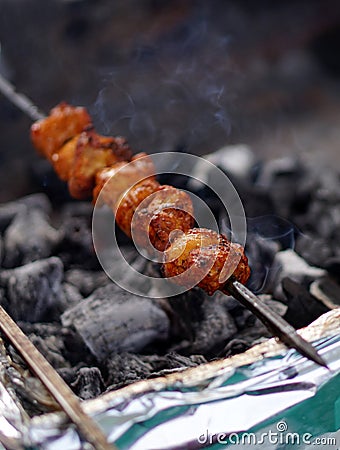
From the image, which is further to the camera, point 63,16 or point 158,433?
point 63,16

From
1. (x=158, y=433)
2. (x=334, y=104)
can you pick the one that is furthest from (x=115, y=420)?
(x=334, y=104)

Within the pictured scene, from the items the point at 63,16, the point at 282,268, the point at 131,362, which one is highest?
the point at 63,16

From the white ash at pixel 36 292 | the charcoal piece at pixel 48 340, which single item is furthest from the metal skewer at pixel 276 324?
the white ash at pixel 36 292

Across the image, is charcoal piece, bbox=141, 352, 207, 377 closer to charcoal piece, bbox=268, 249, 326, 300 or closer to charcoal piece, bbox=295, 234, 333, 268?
charcoal piece, bbox=268, 249, 326, 300

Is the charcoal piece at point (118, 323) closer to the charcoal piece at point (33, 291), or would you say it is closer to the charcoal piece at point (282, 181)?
the charcoal piece at point (33, 291)

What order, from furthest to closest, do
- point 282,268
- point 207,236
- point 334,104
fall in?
point 334,104 < point 282,268 < point 207,236

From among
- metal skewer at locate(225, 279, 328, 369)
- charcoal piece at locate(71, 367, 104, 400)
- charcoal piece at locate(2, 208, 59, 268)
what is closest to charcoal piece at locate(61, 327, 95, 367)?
charcoal piece at locate(71, 367, 104, 400)

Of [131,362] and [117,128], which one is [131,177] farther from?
[117,128]

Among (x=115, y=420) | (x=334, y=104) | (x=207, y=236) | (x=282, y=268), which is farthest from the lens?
(x=334, y=104)
